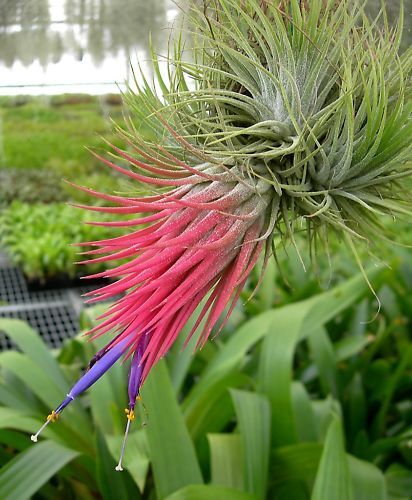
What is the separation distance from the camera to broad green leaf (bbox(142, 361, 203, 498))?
2.95 ft

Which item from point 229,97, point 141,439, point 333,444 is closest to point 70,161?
point 141,439

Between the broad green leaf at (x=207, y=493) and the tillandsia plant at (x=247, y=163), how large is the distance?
508 mm

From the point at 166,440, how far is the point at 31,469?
20cm

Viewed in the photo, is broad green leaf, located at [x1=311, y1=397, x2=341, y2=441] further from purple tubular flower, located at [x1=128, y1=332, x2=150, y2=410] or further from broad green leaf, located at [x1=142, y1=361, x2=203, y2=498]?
purple tubular flower, located at [x1=128, y1=332, x2=150, y2=410]

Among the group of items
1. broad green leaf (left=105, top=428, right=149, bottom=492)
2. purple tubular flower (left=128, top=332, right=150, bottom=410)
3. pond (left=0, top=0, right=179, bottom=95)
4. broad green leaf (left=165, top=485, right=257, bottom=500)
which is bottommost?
broad green leaf (left=105, top=428, right=149, bottom=492)

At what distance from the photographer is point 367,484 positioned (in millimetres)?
967

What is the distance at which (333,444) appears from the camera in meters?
0.78

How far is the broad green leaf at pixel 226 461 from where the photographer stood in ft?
3.36

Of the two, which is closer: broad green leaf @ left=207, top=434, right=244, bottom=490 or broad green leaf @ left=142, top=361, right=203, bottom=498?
A: broad green leaf @ left=142, top=361, right=203, bottom=498

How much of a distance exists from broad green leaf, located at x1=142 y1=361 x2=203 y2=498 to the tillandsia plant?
593 mm

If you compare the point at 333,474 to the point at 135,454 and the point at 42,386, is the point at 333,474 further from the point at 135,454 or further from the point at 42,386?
the point at 42,386

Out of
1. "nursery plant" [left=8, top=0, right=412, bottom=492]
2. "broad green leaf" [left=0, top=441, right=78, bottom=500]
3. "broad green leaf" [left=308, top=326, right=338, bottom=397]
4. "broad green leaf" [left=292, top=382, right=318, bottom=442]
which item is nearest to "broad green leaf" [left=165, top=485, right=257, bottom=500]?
"broad green leaf" [left=0, top=441, right=78, bottom=500]

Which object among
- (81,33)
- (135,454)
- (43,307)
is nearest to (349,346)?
(135,454)

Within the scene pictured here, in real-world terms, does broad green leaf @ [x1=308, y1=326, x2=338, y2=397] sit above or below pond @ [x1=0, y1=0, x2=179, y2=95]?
below
